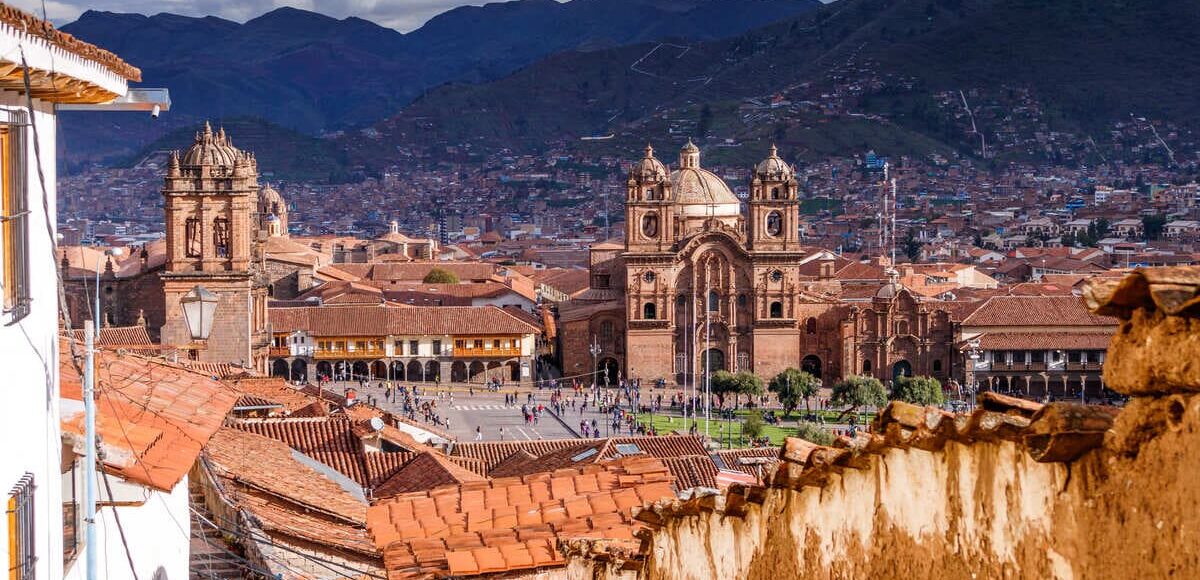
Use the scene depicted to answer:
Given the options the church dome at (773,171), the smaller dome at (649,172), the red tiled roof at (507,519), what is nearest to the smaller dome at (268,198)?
the smaller dome at (649,172)

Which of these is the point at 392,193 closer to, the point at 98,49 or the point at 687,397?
the point at 687,397

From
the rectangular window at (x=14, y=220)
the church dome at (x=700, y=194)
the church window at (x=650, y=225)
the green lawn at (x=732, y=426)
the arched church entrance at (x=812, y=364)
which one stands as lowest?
the green lawn at (x=732, y=426)

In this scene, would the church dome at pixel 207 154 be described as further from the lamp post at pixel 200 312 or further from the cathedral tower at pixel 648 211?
the lamp post at pixel 200 312

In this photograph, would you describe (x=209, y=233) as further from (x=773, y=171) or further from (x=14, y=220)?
(x=14, y=220)

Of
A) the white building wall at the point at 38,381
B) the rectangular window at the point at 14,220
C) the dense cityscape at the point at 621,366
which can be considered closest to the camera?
the dense cityscape at the point at 621,366

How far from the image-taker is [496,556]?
955 cm

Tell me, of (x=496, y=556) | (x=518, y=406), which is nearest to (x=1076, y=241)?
(x=518, y=406)

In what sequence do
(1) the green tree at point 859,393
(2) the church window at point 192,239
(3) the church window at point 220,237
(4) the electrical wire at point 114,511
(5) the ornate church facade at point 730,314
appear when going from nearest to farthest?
(4) the electrical wire at point 114,511 → (3) the church window at point 220,237 → (2) the church window at point 192,239 → (1) the green tree at point 859,393 → (5) the ornate church facade at point 730,314

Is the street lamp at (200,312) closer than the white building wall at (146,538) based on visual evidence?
No

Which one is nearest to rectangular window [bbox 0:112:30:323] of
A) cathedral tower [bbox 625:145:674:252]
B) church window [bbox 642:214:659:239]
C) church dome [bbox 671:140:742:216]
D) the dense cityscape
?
the dense cityscape

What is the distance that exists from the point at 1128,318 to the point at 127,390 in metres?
4.38

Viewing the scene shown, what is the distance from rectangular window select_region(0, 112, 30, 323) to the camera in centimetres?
443

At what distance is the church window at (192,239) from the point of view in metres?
36.2

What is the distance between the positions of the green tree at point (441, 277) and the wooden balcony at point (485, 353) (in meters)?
20.3
